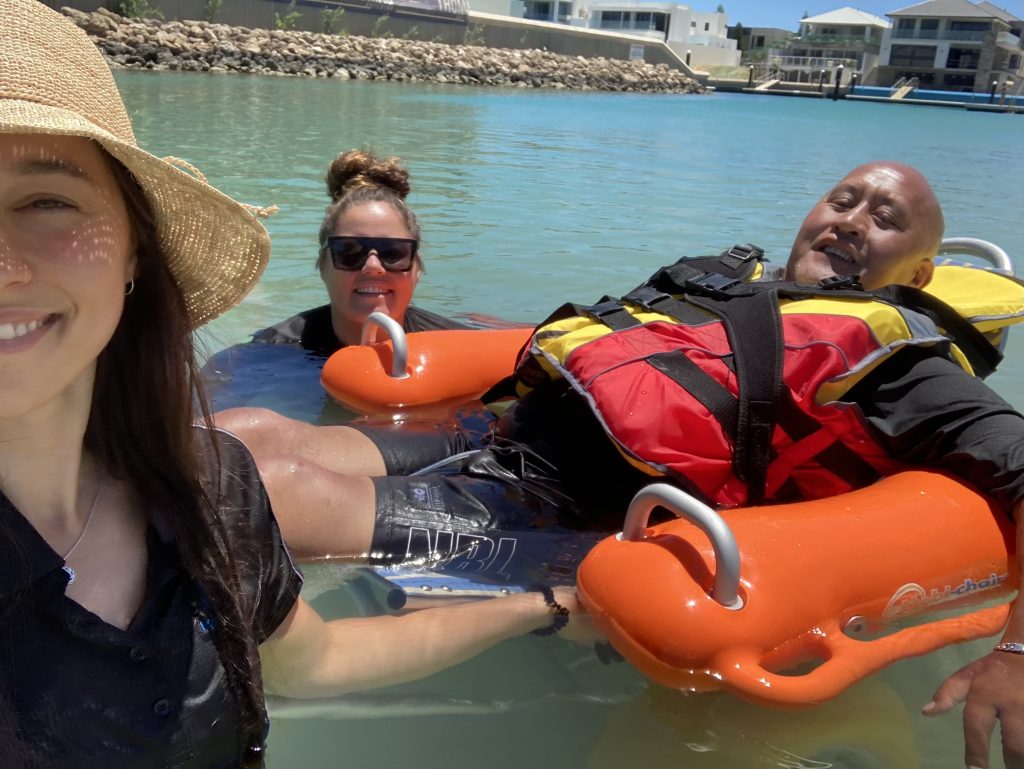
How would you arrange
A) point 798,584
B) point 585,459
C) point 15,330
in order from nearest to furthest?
point 15,330 < point 798,584 < point 585,459

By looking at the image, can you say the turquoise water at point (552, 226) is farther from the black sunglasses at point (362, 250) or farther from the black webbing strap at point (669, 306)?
the black webbing strap at point (669, 306)

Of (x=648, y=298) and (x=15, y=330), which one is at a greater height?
(x=15, y=330)

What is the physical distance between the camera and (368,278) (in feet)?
11.1

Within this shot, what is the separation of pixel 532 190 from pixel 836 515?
24.5 ft

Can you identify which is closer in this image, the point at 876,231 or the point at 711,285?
the point at 711,285

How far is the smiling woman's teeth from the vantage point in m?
0.96

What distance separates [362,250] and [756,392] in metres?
1.66

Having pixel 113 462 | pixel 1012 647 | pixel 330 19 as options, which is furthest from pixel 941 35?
pixel 113 462

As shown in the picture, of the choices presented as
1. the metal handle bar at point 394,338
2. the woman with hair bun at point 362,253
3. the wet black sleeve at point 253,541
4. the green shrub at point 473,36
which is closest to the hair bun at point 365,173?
the woman with hair bun at point 362,253

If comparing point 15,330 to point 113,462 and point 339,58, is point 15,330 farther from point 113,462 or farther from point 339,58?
point 339,58

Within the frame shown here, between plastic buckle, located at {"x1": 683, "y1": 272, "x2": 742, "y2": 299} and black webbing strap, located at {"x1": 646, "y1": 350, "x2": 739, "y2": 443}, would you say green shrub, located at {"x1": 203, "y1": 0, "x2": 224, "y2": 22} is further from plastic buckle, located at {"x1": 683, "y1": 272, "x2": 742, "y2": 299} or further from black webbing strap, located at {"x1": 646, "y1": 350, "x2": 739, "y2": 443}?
black webbing strap, located at {"x1": 646, "y1": 350, "x2": 739, "y2": 443}

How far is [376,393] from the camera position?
3.13m

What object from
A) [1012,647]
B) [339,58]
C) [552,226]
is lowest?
[1012,647]

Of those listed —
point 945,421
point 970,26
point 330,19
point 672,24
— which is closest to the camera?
point 945,421
